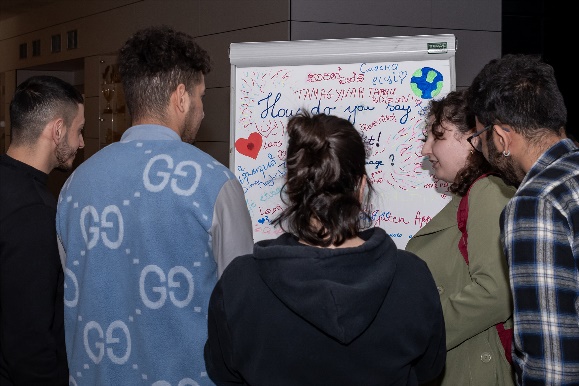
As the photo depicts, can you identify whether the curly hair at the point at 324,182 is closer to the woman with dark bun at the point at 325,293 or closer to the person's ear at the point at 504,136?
the woman with dark bun at the point at 325,293

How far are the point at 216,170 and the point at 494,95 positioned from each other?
2.19 feet

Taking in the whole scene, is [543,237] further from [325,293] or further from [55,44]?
[55,44]

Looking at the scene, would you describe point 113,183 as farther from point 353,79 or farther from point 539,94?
point 353,79

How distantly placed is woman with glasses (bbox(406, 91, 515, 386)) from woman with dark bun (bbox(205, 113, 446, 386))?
0.52 meters

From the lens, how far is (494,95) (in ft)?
5.31

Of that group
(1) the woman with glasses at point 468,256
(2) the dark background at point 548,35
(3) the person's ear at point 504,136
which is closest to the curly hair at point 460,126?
(1) the woman with glasses at point 468,256

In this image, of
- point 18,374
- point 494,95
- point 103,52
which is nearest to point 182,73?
point 494,95

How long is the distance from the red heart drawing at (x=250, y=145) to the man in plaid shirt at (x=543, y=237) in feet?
5.33

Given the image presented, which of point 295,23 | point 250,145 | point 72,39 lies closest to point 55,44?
point 72,39

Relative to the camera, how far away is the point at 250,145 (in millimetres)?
3098

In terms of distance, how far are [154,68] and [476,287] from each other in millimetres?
1028

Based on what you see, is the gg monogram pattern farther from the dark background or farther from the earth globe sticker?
the dark background

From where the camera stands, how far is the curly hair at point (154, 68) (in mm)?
1798

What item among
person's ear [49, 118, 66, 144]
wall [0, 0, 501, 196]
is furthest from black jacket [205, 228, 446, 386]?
wall [0, 0, 501, 196]
